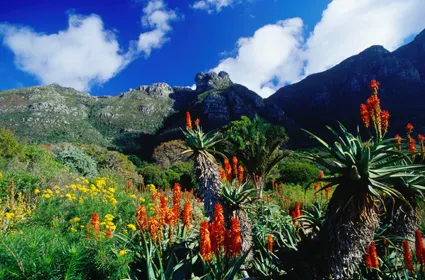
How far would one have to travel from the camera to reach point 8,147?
53.2 ft

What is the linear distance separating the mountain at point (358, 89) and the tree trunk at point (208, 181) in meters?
71.9

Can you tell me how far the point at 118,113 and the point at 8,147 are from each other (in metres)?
74.3

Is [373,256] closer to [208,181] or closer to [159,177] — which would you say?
[208,181]

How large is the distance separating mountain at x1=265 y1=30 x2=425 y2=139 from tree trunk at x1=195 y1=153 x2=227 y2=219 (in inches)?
2831

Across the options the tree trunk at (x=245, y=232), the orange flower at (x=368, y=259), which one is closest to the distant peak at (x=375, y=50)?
the tree trunk at (x=245, y=232)

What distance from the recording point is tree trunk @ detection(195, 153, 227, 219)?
5340 millimetres

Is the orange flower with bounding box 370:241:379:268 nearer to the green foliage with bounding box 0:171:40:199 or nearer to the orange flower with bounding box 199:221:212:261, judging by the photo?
the orange flower with bounding box 199:221:212:261

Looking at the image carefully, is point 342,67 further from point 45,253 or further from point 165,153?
point 45,253

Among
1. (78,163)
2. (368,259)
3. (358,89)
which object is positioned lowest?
(368,259)

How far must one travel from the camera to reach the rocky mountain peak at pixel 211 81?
4144 inches

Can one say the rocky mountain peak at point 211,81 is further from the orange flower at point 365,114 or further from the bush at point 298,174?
the orange flower at point 365,114

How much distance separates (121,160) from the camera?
79.2 ft

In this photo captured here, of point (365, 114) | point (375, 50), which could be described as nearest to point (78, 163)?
point (365, 114)

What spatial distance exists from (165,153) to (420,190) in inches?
1344
